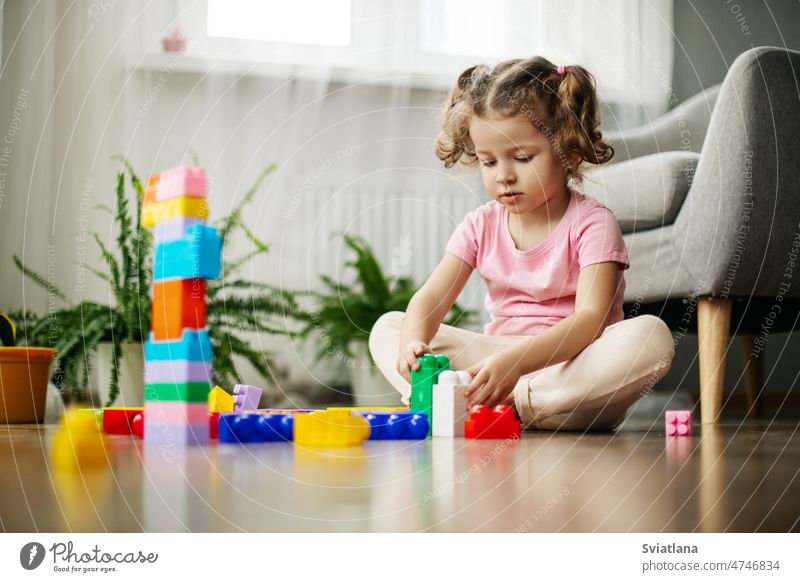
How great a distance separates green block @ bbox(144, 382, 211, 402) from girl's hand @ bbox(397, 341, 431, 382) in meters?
0.31

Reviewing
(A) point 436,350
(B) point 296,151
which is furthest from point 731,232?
(B) point 296,151

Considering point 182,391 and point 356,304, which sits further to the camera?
point 356,304

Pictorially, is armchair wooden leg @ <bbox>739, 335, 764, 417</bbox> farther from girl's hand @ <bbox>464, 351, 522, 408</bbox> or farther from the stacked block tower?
the stacked block tower

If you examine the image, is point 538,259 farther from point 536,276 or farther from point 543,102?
point 543,102

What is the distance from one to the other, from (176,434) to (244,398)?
0.24 m

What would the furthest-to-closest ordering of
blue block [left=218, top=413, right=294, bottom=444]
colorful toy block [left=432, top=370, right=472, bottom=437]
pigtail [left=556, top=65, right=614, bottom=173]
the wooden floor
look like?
pigtail [left=556, top=65, right=614, bottom=173], colorful toy block [left=432, top=370, right=472, bottom=437], blue block [left=218, top=413, right=294, bottom=444], the wooden floor

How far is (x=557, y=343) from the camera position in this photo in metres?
0.88

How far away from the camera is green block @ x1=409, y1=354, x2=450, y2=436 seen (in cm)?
79

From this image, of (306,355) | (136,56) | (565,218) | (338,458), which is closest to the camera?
(338,458)

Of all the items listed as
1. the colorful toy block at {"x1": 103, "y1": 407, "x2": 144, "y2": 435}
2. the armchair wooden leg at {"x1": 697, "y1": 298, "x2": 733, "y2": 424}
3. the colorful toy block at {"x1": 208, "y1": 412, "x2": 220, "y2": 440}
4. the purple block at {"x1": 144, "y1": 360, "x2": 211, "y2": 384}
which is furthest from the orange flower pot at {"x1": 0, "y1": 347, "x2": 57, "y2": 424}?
the armchair wooden leg at {"x1": 697, "y1": 298, "x2": 733, "y2": 424}

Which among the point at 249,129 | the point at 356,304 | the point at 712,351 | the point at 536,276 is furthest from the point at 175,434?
the point at 249,129
